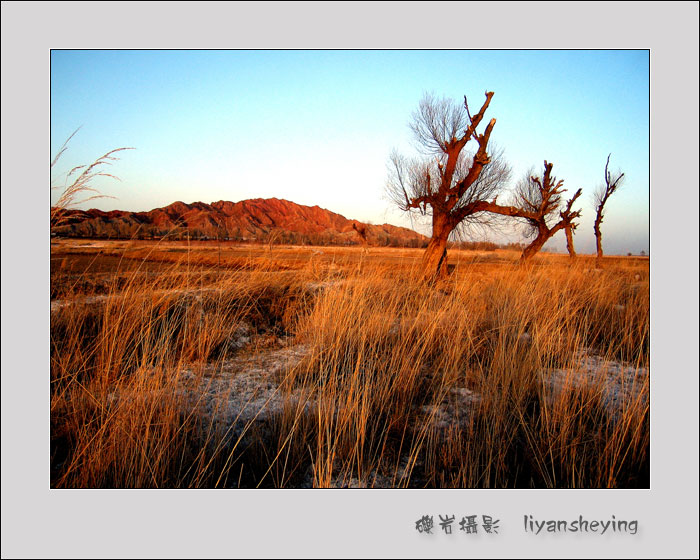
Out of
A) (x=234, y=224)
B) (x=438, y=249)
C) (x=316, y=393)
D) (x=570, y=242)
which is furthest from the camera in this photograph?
(x=570, y=242)

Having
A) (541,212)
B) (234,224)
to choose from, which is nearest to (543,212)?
(541,212)

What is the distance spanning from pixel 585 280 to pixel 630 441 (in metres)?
5.50

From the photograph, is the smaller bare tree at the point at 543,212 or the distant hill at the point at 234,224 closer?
the distant hill at the point at 234,224

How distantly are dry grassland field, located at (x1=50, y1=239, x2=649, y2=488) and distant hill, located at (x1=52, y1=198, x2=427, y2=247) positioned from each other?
0.19 meters

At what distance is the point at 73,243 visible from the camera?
3.24 m

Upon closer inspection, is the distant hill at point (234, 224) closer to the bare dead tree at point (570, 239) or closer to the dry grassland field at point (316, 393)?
the dry grassland field at point (316, 393)

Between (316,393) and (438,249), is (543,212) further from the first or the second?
(316,393)

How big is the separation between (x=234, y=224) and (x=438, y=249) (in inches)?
196

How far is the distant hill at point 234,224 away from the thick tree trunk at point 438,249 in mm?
757

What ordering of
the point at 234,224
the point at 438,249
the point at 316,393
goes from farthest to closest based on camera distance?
the point at 438,249, the point at 234,224, the point at 316,393

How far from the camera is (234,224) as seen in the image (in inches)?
165

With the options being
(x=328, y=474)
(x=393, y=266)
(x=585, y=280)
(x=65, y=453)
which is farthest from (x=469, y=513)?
(x=585, y=280)

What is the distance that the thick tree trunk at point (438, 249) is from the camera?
7630 mm

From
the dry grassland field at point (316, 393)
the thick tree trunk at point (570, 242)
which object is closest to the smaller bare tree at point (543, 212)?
the thick tree trunk at point (570, 242)
